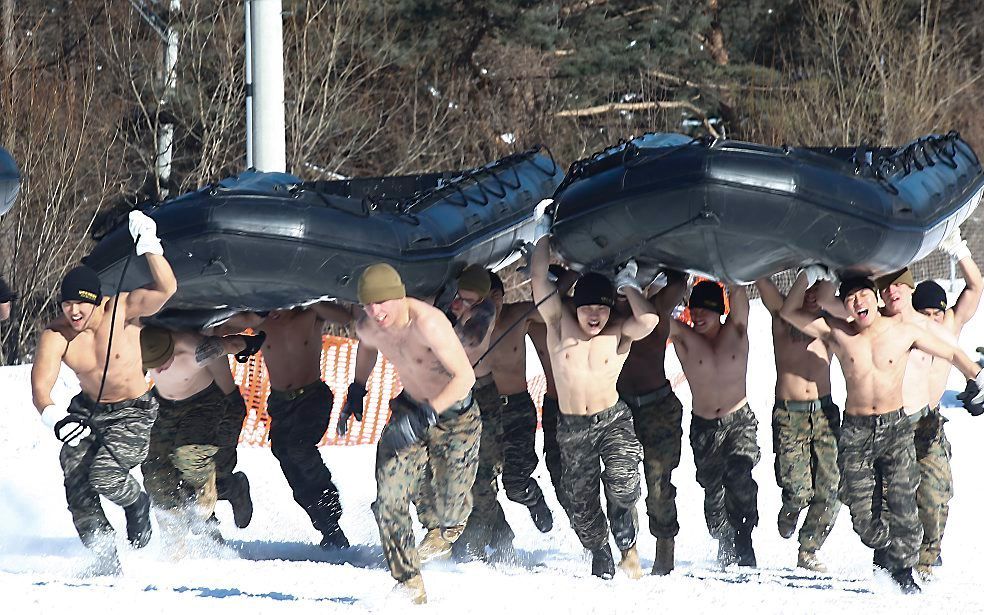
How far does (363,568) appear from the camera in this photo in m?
7.77

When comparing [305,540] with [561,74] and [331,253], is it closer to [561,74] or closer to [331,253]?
[331,253]

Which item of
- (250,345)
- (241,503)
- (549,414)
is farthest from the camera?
(241,503)

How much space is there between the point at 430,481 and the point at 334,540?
1724 millimetres

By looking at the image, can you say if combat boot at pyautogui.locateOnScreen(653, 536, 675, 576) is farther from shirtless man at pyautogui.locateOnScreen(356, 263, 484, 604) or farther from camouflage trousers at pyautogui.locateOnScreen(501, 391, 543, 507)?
shirtless man at pyautogui.locateOnScreen(356, 263, 484, 604)

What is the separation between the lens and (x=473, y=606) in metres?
6.39

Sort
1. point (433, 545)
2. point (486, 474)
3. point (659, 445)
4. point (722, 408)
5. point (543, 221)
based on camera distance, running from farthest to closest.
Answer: point (486, 474)
point (722, 408)
point (659, 445)
point (543, 221)
point (433, 545)

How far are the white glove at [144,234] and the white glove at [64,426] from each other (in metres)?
0.92

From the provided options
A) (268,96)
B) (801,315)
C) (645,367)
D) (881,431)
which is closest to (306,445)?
(645,367)

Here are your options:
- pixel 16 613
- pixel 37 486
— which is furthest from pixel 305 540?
pixel 16 613

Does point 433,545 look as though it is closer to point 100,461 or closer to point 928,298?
point 100,461

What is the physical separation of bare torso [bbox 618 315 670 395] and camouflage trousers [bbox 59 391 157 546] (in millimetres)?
2696

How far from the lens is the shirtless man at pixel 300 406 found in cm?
862

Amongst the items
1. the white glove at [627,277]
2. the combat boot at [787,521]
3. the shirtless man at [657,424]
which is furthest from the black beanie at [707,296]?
the combat boot at [787,521]

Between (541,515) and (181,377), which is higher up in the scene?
(181,377)
